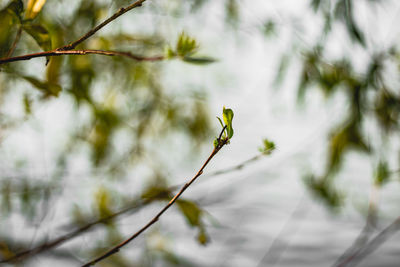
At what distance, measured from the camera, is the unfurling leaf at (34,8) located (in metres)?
0.29

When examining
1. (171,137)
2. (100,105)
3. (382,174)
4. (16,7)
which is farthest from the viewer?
(171,137)

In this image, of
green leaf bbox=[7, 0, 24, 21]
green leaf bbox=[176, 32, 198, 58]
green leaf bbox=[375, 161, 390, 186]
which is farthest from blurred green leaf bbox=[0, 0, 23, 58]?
green leaf bbox=[375, 161, 390, 186]

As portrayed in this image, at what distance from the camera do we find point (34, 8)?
29 cm

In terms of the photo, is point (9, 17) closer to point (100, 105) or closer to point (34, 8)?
point (34, 8)

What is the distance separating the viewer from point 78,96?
1.45 feet

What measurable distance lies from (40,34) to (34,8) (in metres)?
0.03

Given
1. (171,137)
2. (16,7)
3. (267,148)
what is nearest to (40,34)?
(16,7)

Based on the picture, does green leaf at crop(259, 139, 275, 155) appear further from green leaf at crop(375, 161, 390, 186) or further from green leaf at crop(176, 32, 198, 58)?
green leaf at crop(375, 161, 390, 186)

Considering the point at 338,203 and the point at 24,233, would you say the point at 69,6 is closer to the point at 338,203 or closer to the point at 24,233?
the point at 24,233

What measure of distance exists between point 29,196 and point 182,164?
35.8 inches

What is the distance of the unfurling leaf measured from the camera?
0.29m

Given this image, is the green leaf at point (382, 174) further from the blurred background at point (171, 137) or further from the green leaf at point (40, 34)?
the green leaf at point (40, 34)

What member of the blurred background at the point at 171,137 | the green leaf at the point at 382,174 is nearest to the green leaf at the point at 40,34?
the blurred background at the point at 171,137

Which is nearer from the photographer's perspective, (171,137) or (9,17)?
(9,17)
